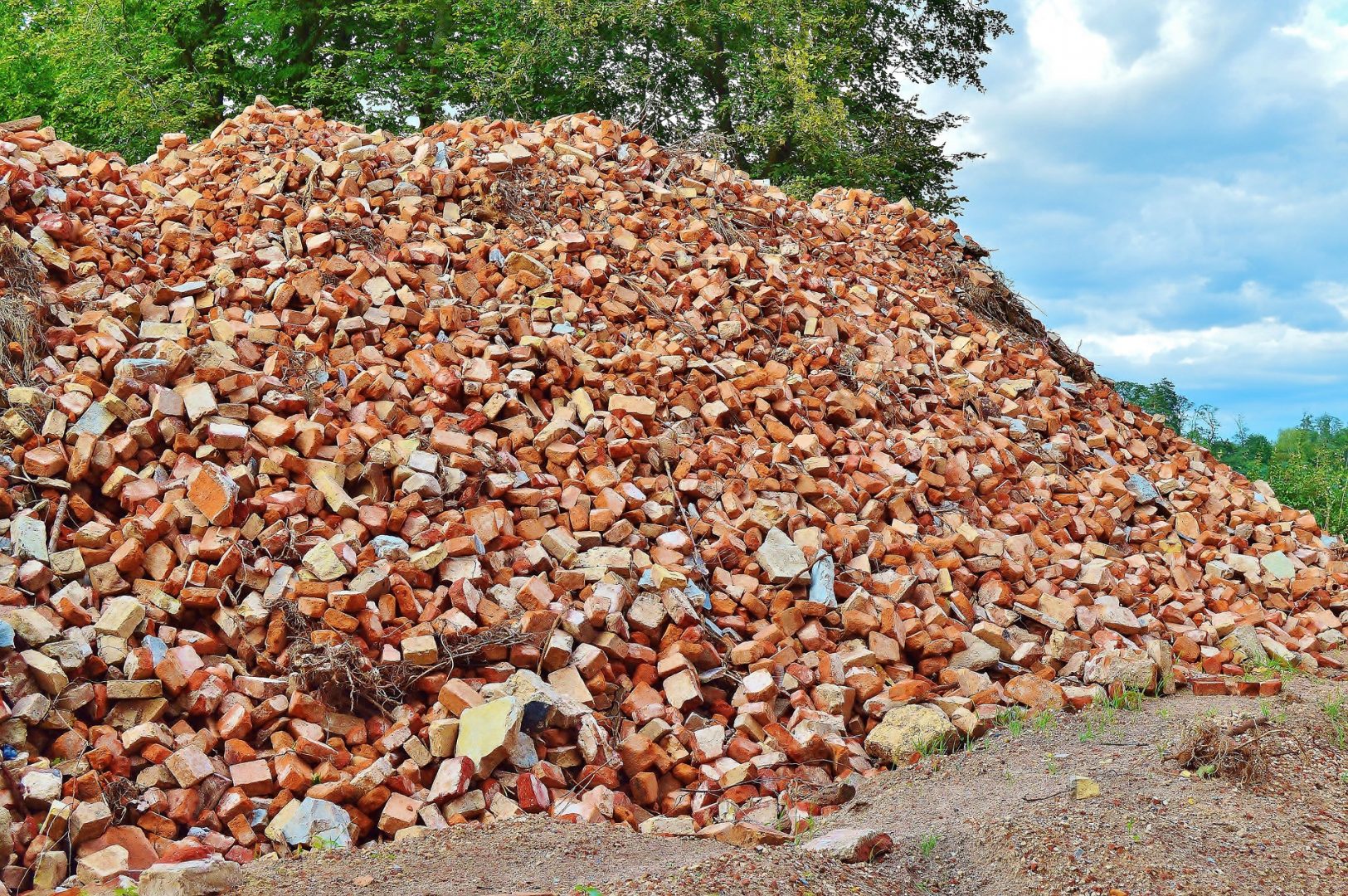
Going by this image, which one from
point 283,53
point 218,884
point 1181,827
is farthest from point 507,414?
point 283,53

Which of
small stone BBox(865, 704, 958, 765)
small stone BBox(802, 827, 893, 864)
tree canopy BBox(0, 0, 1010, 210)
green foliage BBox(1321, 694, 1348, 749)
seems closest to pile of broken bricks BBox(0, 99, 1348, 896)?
small stone BBox(865, 704, 958, 765)

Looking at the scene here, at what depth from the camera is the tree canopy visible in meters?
11.7

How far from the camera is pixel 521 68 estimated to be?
11930mm

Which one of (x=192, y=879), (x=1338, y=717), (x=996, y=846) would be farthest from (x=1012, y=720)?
(x=192, y=879)

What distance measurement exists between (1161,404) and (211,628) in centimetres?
1060

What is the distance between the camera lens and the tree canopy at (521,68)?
38.4 ft

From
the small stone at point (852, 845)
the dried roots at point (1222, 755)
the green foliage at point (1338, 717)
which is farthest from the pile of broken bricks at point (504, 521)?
the dried roots at point (1222, 755)

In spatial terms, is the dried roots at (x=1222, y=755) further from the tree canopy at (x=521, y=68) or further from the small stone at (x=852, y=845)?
the tree canopy at (x=521, y=68)

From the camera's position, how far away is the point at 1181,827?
10.3 feet

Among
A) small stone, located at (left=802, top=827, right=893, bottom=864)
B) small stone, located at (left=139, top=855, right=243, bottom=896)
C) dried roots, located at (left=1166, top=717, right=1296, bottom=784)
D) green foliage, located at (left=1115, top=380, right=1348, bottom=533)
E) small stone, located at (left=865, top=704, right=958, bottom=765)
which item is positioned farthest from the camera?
green foliage, located at (left=1115, top=380, right=1348, bottom=533)

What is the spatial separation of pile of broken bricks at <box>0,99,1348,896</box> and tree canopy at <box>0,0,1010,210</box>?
5.04m

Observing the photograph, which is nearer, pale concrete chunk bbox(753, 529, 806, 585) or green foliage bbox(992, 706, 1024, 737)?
green foliage bbox(992, 706, 1024, 737)

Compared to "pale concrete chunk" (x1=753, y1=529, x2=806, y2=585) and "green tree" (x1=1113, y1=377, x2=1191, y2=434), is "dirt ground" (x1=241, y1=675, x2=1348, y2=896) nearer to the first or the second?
"pale concrete chunk" (x1=753, y1=529, x2=806, y2=585)

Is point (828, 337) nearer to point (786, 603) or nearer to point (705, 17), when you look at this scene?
point (786, 603)
